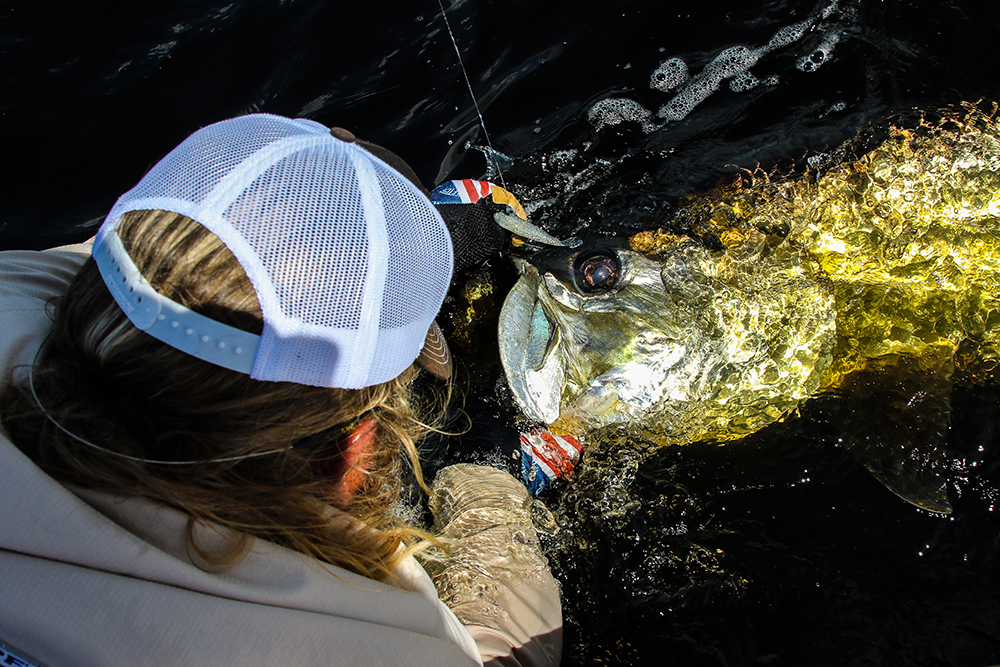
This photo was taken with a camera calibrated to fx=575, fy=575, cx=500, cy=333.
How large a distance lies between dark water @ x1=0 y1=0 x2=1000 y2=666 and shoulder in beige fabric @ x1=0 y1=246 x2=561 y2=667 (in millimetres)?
1281

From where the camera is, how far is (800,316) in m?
2.18

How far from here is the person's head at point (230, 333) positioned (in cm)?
101

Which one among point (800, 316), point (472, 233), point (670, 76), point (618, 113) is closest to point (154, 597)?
point (472, 233)

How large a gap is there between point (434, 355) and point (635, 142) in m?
2.23

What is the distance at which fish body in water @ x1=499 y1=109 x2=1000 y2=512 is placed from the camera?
210 cm

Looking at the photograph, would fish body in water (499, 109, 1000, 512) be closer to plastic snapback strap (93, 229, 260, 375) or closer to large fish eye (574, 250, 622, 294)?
large fish eye (574, 250, 622, 294)

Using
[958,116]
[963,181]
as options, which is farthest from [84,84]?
[958,116]

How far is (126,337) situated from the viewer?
40.6 inches

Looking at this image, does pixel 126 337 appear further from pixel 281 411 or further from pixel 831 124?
pixel 831 124

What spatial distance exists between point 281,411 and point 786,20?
371 cm

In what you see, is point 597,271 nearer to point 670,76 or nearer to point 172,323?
point 172,323

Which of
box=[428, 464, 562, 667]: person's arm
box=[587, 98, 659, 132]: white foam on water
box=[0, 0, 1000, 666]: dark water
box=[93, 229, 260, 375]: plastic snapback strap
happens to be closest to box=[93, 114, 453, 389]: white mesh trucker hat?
box=[93, 229, 260, 375]: plastic snapback strap

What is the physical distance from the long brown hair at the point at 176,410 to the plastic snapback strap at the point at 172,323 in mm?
15

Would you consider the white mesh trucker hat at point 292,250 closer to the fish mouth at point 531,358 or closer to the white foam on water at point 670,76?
the fish mouth at point 531,358
